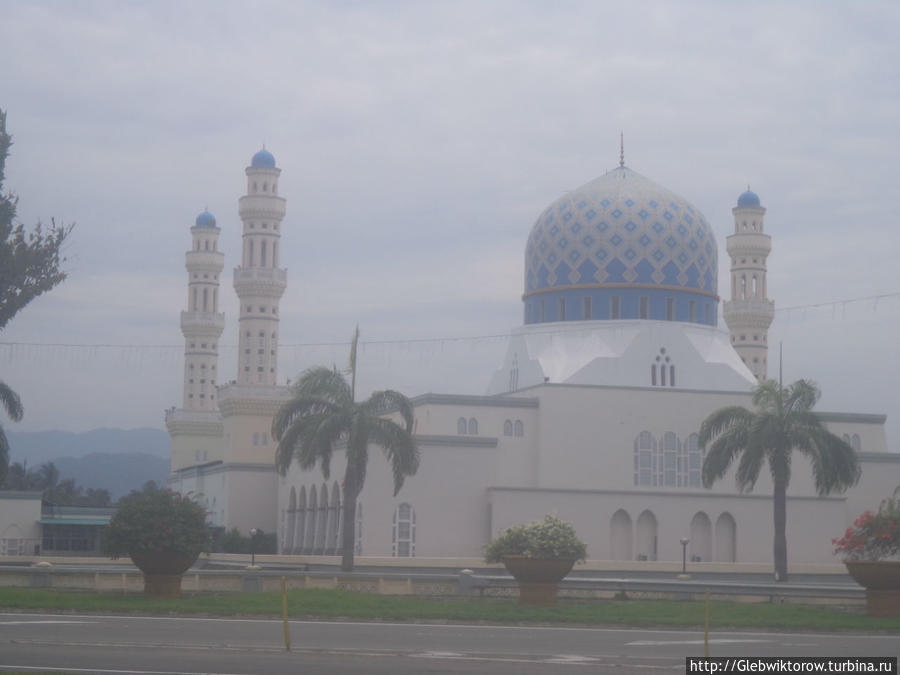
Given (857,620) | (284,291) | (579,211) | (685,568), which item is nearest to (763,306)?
(579,211)

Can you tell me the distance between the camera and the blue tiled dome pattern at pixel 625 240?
170 ft

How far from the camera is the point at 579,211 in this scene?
52.8 meters

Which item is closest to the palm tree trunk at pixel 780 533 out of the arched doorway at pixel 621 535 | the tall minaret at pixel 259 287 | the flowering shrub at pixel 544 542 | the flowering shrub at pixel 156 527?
the arched doorway at pixel 621 535

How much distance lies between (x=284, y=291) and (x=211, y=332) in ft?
41.3

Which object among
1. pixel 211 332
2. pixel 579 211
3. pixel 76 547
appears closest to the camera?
pixel 579 211

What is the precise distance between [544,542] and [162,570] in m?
7.27

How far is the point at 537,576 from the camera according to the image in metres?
26.2

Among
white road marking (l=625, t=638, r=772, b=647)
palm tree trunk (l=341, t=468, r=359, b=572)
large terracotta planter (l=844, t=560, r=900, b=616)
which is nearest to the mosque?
palm tree trunk (l=341, t=468, r=359, b=572)

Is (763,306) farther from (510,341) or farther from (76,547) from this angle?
(76,547)

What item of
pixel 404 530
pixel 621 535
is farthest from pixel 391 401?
pixel 621 535

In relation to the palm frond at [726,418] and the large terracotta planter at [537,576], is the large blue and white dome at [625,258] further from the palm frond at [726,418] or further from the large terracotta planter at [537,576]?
the large terracotta planter at [537,576]

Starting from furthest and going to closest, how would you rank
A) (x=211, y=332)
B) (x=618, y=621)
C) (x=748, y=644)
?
1. (x=211, y=332)
2. (x=618, y=621)
3. (x=748, y=644)

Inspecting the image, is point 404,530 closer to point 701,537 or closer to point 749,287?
point 701,537

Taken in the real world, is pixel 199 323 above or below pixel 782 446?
above
